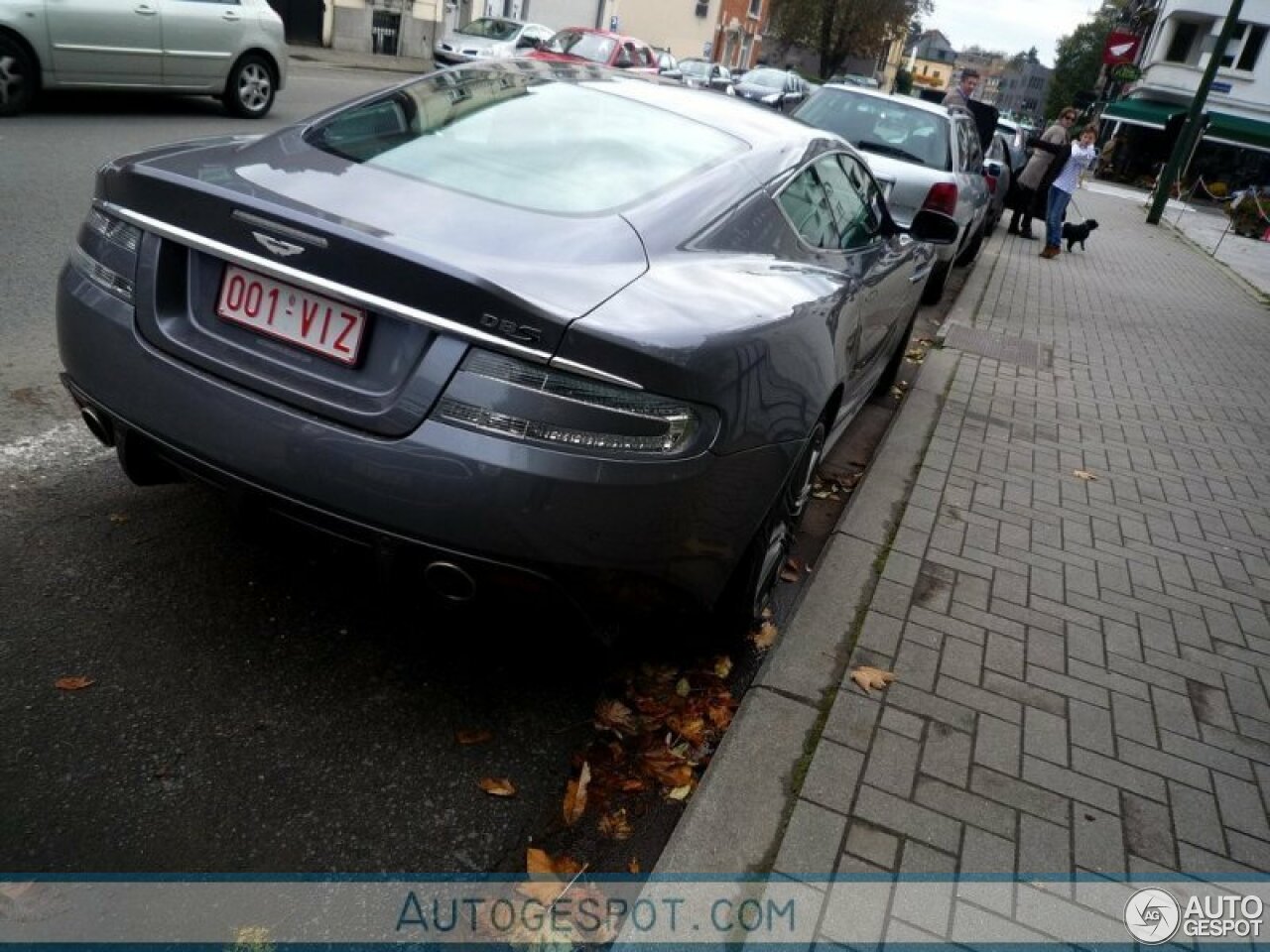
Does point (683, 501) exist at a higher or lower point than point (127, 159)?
lower

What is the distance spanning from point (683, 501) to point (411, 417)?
67cm

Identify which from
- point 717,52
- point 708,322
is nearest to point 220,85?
point 708,322

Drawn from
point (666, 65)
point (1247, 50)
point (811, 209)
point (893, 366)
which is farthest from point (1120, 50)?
point (811, 209)

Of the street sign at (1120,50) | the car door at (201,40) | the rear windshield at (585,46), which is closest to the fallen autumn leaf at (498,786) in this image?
the car door at (201,40)

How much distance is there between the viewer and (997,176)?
48.4 feet

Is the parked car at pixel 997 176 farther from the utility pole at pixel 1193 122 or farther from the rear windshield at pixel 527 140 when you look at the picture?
the rear windshield at pixel 527 140

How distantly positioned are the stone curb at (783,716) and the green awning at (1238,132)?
4412 cm

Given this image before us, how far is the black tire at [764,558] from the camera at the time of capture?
119 inches

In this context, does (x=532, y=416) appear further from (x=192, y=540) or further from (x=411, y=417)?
(x=192, y=540)

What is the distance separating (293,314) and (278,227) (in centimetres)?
20

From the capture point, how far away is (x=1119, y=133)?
4484 centimetres

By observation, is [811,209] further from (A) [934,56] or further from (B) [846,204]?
(A) [934,56]

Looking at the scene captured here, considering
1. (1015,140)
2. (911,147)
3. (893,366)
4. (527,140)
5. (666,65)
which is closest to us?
(527,140)

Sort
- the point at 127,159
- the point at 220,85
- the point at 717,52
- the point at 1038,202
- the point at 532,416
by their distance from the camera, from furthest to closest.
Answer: the point at 717,52, the point at 1038,202, the point at 220,85, the point at 127,159, the point at 532,416
